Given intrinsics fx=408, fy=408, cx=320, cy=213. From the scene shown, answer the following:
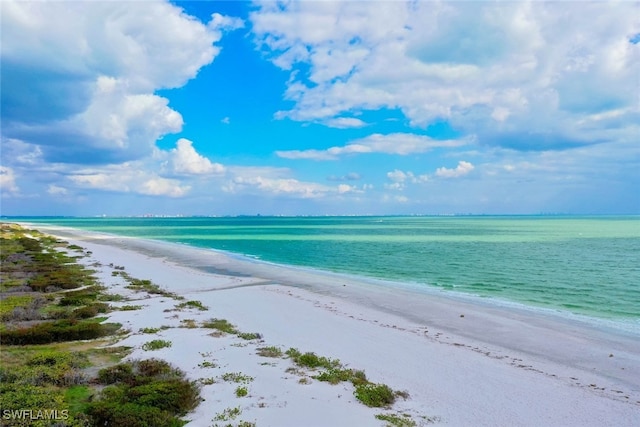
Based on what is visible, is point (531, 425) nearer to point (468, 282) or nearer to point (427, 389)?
point (427, 389)

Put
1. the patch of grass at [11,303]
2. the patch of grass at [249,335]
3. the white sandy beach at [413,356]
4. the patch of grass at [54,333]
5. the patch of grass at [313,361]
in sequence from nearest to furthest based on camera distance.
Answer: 1. the white sandy beach at [413,356]
2. the patch of grass at [313,361]
3. the patch of grass at [54,333]
4. the patch of grass at [249,335]
5. the patch of grass at [11,303]

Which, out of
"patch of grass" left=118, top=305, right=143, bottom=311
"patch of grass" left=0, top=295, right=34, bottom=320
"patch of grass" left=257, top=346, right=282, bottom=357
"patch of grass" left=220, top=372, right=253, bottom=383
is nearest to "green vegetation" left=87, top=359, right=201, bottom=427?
"patch of grass" left=220, top=372, right=253, bottom=383

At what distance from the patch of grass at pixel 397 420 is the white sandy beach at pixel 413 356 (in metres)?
0.20

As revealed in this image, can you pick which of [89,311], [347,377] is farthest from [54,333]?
[347,377]

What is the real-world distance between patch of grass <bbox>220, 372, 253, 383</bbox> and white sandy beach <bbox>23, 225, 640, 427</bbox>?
251 millimetres

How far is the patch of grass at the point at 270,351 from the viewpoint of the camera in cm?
1640

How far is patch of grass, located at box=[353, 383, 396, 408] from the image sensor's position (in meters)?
12.0

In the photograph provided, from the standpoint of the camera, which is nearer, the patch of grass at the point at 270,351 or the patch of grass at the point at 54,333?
the patch of grass at the point at 270,351

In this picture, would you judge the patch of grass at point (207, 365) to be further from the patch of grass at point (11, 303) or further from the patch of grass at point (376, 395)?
the patch of grass at point (11, 303)

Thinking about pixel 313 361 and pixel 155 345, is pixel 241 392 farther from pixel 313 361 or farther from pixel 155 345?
pixel 155 345

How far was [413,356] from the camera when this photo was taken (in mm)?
16891

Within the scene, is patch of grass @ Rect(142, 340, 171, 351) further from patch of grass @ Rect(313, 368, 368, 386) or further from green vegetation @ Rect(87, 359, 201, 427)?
patch of grass @ Rect(313, 368, 368, 386)

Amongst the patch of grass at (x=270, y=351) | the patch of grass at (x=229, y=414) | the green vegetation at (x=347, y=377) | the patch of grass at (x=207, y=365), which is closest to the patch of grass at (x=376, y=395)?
the green vegetation at (x=347, y=377)

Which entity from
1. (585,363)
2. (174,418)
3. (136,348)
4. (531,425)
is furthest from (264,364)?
(585,363)
